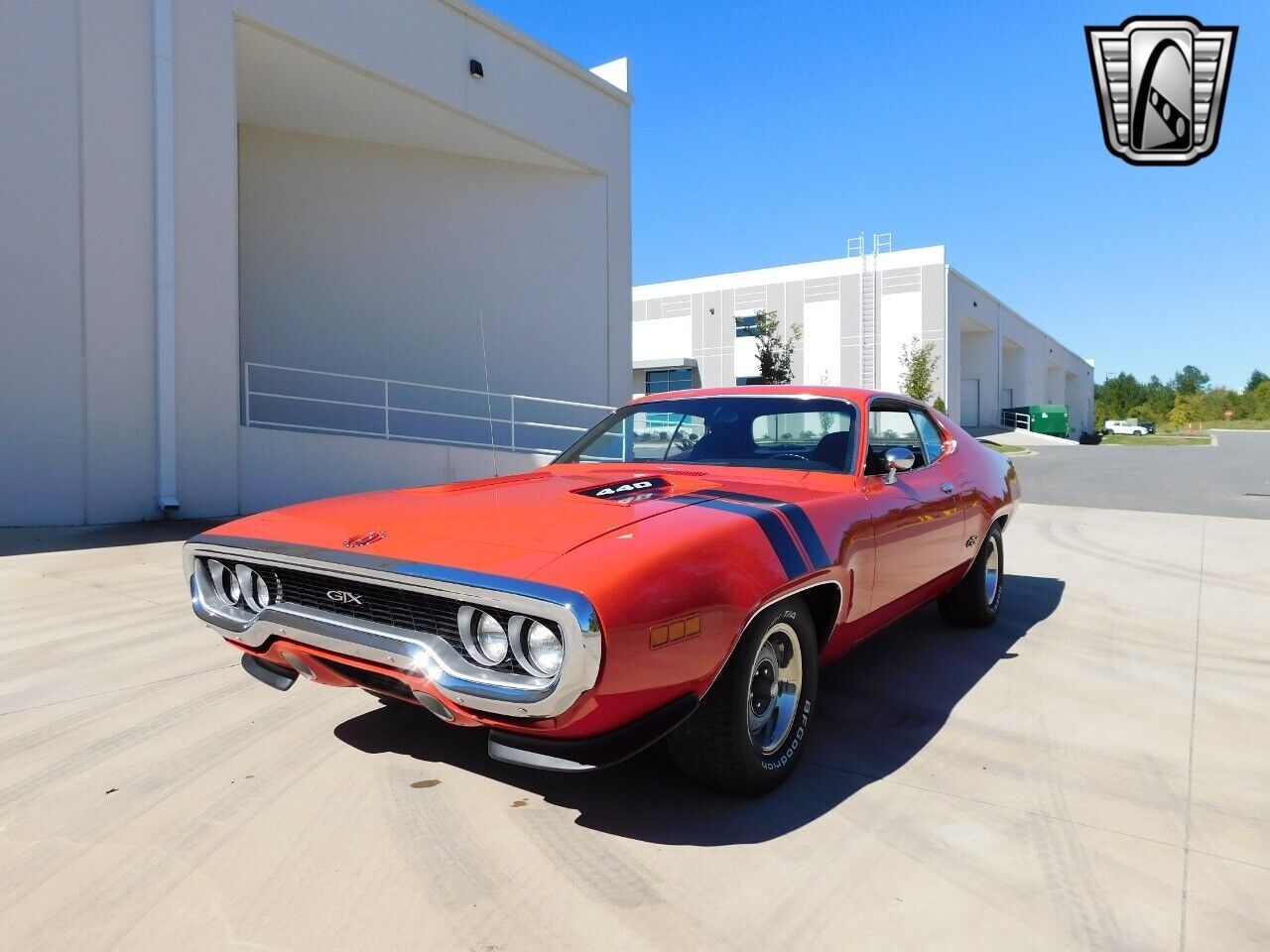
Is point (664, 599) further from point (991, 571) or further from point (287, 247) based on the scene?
point (287, 247)

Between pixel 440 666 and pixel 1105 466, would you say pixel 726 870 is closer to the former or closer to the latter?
pixel 440 666

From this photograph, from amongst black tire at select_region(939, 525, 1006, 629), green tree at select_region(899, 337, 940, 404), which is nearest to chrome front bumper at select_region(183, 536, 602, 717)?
black tire at select_region(939, 525, 1006, 629)

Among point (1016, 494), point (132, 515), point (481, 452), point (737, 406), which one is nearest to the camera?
point (737, 406)

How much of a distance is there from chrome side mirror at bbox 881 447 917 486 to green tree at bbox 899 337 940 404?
32.2m

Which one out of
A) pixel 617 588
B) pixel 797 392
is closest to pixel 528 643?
pixel 617 588

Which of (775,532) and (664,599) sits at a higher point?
(775,532)

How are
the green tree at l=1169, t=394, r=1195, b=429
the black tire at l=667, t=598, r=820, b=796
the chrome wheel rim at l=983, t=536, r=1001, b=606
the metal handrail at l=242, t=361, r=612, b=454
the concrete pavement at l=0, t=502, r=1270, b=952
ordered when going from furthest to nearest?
the green tree at l=1169, t=394, r=1195, b=429, the metal handrail at l=242, t=361, r=612, b=454, the chrome wheel rim at l=983, t=536, r=1001, b=606, the black tire at l=667, t=598, r=820, b=796, the concrete pavement at l=0, t=502, r=1270, b=952

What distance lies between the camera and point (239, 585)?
2971 millimetres

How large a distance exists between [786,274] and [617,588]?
1659 inches

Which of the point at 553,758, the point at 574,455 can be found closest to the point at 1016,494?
the point at 574,455

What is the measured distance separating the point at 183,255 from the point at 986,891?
9498 mm

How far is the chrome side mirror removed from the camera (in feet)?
11.6

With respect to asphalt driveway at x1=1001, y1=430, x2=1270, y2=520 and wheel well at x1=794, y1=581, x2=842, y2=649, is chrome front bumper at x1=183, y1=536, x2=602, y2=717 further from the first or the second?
asphalt driveway at x1=1001, y1=430, x2=1270, y2=520

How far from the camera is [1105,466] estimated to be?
21.9m
